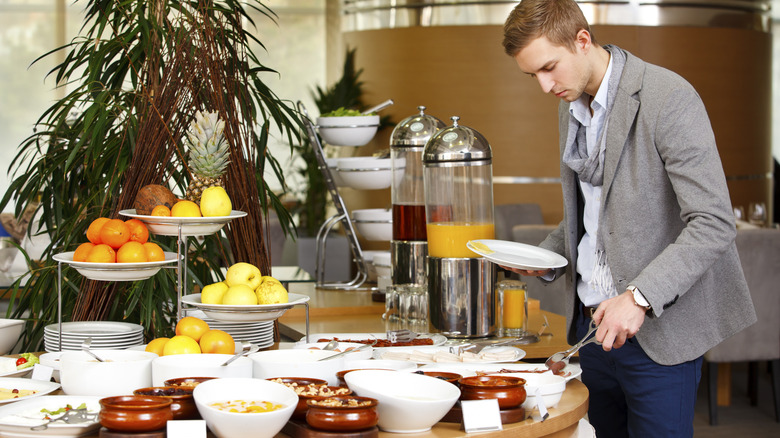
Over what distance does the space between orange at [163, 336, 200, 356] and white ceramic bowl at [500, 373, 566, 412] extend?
0.61 metres

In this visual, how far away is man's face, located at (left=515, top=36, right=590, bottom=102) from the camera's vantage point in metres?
1.92

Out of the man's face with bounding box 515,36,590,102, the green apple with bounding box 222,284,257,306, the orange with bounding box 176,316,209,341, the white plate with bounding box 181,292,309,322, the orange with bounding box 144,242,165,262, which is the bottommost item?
the orange with bounding box 176,316,209,341

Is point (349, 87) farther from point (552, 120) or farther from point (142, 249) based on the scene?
point (142, 249)

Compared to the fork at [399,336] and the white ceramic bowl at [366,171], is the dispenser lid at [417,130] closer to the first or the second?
the white ceramic bowl at [366,171]

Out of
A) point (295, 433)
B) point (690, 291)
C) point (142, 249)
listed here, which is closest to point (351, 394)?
point (295, 433)

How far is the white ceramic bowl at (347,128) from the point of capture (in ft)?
11.6

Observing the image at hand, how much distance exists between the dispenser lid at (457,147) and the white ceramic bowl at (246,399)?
121 cm

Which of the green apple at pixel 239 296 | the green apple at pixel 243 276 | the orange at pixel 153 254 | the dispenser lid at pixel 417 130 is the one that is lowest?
the green apple at pixel 239 296

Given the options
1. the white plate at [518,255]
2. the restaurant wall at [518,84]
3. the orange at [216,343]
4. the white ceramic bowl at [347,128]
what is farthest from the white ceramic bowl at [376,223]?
the restaurant wall at [518,84]

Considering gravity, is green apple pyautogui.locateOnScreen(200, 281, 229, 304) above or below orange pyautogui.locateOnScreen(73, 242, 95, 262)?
below

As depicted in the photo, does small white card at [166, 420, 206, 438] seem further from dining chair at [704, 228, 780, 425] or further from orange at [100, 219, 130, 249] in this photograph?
dining chair at [704, 228, 780, 425]

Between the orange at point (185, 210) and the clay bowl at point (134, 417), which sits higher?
the orange at point (185, 210)

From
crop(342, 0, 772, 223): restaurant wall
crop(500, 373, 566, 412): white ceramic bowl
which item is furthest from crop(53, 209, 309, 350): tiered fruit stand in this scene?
crop(342, 0, 772, 223): restaurant wall

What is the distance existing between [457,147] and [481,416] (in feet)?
3.91
